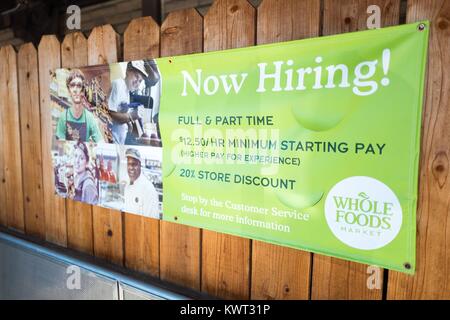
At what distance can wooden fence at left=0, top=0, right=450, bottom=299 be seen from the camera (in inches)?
38.0

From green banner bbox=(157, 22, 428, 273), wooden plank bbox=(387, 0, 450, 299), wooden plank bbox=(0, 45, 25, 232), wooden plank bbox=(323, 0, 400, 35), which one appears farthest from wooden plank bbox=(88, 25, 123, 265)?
wooden plank bbox=(387, 0, 450, 299)

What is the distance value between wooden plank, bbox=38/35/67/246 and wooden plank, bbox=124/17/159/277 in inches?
22.1

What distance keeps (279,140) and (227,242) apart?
535 mm

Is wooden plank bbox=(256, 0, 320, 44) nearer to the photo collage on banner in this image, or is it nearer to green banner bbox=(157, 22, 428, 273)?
green banner bbox=(157, 22, 428, 273)

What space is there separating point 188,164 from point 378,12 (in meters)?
0.94

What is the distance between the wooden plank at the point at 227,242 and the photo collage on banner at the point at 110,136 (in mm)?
312

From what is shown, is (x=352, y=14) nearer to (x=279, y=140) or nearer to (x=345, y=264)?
(x=279, y=140)

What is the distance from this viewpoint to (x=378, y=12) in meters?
1.01

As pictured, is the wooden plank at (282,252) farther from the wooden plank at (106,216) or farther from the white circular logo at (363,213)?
the wooden plank at (106,216)

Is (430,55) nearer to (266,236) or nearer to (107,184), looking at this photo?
(266,236)

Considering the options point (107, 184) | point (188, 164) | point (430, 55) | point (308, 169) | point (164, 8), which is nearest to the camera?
point (430, 55)

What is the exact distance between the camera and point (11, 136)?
2.13 metres
